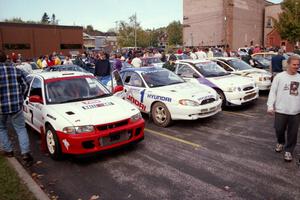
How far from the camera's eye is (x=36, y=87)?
6.75 metres

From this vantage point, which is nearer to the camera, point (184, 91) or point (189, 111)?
point (189, 111)

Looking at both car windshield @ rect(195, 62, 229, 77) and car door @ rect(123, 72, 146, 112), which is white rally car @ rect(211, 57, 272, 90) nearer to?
car windshield @ rect(195, 62, 229, 77)

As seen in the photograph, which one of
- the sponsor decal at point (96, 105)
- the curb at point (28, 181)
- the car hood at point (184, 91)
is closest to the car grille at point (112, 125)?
the sponsor decal at point (96, 105)

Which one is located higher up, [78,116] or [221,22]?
[221,22]

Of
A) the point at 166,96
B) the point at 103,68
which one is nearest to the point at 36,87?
the point at 166,96

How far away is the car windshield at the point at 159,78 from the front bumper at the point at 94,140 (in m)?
2.90

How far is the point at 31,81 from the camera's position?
23.2 feet

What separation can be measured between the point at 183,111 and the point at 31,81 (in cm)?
361

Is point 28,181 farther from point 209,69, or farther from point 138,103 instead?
point 209,69

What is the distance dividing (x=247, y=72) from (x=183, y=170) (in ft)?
23.1

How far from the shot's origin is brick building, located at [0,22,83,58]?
151 feet

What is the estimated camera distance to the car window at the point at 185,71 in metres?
10.0

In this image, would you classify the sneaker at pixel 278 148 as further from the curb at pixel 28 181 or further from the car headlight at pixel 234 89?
the curb at pixel 28 181

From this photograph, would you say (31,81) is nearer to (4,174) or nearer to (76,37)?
(4,174)
